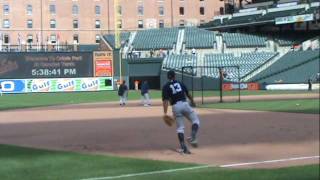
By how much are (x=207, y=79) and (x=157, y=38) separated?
1078 inches

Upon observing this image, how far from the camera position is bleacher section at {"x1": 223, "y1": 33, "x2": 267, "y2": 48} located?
275ft

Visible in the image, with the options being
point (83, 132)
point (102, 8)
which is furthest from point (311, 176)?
point (102, 8)

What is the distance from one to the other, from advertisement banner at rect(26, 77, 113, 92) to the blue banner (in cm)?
103

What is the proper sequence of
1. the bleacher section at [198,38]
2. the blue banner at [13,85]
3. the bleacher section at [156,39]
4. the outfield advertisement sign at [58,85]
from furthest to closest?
the bleacher section at [156,39] < the bleacher section at [198,38] < the outfield advertisement sign at [58,85] < the blue banner at [13,85]

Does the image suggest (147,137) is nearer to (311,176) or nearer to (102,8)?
(311,176)

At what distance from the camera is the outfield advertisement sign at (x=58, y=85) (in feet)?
239

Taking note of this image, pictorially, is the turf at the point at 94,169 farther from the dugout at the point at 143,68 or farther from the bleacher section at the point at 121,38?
the bleacher section at the point at 121,38

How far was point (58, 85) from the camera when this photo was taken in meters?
74.8

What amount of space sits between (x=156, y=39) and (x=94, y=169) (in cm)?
8489

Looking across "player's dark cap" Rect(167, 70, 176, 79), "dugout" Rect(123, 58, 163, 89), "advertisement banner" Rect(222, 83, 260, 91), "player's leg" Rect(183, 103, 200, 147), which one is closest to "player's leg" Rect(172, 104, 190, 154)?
"player's leg" Rect(183, 103, 200, 147)

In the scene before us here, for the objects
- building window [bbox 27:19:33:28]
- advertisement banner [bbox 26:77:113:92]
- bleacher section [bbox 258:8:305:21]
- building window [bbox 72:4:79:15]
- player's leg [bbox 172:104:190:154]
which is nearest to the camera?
player's leg [bbox 172:104:190:154]

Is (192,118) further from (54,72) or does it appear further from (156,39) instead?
(156,39)

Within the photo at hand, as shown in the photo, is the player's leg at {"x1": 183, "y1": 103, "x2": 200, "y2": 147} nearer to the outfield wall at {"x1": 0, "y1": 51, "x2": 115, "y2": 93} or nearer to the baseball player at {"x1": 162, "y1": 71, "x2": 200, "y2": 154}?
the baseball player at {"x1": 162, "y1": 71, "x2": 200, "y2": 154}

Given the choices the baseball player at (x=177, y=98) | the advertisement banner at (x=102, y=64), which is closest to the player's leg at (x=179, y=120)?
the baseball player at (x=177, y=98)
